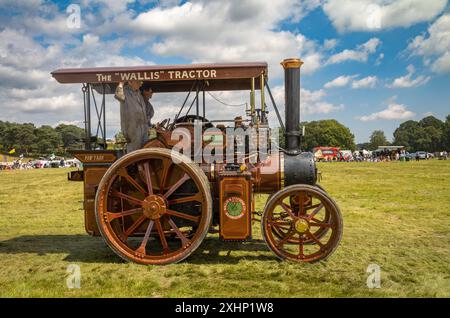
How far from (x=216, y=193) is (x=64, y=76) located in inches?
101

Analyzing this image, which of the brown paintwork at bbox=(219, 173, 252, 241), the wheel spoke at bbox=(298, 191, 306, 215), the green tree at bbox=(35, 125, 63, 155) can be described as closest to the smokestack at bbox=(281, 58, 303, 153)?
the wheel spoke at bbox=(298, 191, 306, 215)

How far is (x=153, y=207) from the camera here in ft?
16.4

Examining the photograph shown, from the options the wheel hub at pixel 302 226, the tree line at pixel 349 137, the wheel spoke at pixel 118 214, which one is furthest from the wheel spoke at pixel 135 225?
the tree line at pixel 349 137

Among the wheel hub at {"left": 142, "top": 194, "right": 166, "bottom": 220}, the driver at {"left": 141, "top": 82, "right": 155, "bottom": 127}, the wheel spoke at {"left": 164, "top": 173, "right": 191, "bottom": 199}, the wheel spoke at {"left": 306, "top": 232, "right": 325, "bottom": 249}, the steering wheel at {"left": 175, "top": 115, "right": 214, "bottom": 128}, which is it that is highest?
the driver at {"left": 141, "top": 82, "right": 155, "bottom": 127}

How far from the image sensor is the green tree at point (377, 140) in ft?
400

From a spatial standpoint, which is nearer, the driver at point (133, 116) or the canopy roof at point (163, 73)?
the canopy roof at point (163, 73)

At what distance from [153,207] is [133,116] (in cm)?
130

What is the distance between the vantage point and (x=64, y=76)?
199 inches

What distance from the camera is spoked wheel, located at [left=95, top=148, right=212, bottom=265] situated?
4883 millimetres

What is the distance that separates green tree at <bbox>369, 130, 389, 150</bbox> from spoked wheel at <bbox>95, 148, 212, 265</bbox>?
12436cm

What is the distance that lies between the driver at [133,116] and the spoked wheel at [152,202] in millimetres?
364

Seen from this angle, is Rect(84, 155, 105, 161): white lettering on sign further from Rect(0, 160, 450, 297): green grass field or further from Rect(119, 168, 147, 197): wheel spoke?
Rect(0, 160, 450, 297): green grass field

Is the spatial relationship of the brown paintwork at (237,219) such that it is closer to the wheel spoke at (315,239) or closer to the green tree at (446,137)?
the wheel spoke at (315,239)
